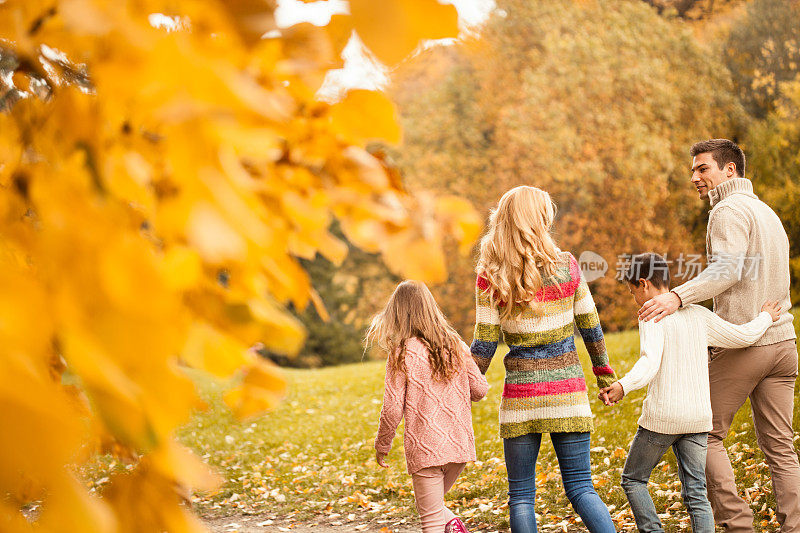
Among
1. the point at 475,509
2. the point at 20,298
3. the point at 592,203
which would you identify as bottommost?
the point at 475,509

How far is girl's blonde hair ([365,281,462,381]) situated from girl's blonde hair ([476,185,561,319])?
422 mm

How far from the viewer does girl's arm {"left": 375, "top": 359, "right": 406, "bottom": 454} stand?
3641 mm

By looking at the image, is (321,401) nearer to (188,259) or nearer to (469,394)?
(469,394)

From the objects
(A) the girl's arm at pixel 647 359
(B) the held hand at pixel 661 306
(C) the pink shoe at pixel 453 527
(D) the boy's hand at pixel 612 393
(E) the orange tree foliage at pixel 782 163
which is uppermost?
(E) the orange tree foliage at pixel 782 163

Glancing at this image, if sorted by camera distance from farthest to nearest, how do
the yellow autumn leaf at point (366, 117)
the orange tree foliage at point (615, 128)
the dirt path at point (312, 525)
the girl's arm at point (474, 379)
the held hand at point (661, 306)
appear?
the orange tree foliage at point (615, 128) < the dirt path at point (312, 525) < the girl's arm at point (474, 379) < the held hand at point (661, 306) < the yellow autumn leaf at point (366, 117)

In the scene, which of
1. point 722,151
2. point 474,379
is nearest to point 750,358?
point 722,151

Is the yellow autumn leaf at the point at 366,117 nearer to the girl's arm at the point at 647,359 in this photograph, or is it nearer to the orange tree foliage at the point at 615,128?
the girl's arm at the point at 647,359

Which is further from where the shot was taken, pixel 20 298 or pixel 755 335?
pixel 755 335

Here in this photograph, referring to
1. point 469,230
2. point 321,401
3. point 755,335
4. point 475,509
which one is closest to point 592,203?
point 321,401

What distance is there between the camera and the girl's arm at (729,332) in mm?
3594

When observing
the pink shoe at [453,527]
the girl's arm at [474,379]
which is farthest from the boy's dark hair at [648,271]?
the pink shoe at [453,527]

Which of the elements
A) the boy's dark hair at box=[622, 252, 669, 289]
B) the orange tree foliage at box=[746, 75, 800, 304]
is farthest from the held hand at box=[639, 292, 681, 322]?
the orange tree foliage at box=[746, 75, 800, 304]

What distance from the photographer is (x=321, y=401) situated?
1140cm

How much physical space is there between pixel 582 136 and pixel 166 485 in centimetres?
1654
